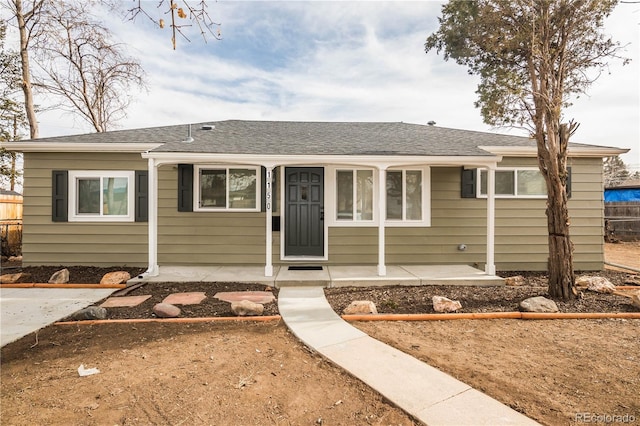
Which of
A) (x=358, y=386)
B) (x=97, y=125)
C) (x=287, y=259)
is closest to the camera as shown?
(x=358, y=386)

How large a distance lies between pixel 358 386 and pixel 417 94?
34.2ft

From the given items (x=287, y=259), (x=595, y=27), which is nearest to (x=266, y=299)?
(x=287, y=259)

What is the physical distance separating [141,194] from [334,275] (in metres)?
4.53

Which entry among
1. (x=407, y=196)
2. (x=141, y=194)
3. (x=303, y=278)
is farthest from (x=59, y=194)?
(x=407, y=196)

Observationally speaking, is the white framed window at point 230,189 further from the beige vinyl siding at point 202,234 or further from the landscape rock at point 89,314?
the landscape rock at point 89,314

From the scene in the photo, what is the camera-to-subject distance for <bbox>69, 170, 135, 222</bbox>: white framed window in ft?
22.8

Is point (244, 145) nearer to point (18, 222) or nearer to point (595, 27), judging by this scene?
point (595, 27)

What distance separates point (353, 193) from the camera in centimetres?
714

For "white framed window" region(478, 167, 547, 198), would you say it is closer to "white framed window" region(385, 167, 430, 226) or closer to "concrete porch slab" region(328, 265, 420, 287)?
"white framed window" region(385, 167, 430, 226)

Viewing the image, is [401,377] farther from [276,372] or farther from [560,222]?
[560,222]

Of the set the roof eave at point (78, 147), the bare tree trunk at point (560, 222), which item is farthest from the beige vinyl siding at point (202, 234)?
the bare tree trunk at point (560, 222)

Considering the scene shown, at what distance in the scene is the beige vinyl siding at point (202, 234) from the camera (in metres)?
6.99

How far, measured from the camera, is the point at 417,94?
1091 cm

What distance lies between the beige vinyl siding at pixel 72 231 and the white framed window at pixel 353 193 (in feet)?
14.1
